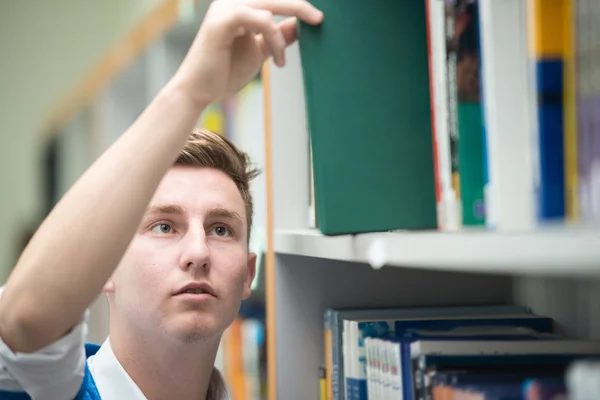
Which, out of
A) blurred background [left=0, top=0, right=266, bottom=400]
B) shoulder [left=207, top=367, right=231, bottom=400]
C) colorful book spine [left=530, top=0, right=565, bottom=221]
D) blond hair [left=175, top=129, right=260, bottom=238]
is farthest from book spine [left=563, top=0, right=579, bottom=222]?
blurred background [left=0, top=0, right=266, bottom=400]

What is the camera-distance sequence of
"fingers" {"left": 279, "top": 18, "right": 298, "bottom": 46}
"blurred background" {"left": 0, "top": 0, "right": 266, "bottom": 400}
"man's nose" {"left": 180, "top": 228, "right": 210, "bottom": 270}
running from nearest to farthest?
"fingers" {"left": 279, "top": 18, "right": 298, "bottom": 46} < "man's nose" {"left": 180, "top": 228, "right": 210, "bottom": 270} < "blurred background" {"left": 0, "top": 0, "right": 266, "bottom": 400}

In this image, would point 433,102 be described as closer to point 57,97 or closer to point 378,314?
point 378,314

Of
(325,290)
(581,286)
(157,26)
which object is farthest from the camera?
(157,26)

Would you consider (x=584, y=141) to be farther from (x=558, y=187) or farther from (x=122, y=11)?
(x=122, y=11)

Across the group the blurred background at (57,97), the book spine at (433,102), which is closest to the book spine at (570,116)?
the book spine at (433,102)

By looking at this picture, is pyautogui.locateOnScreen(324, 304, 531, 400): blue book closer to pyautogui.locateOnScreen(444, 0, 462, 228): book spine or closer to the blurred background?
pyautogui.locateOnScreen(444, 0, 462, 228): book spine

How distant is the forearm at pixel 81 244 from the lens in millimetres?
779

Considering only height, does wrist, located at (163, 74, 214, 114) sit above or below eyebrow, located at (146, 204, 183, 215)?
above

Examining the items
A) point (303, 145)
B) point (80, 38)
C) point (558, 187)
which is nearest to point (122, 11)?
point (80, 38)

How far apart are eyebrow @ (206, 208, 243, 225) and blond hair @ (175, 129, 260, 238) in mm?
78

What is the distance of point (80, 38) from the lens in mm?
4668

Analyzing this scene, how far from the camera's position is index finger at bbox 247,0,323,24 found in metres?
0.94

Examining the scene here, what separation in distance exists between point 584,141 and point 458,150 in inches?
8.4

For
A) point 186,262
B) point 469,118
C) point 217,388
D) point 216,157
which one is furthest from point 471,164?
point 217,388
